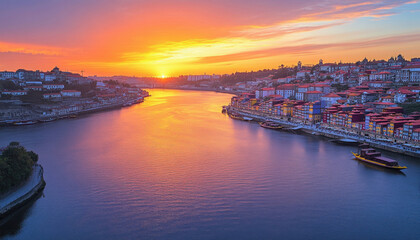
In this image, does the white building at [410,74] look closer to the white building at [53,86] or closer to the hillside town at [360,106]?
the hillside town at [360,106]

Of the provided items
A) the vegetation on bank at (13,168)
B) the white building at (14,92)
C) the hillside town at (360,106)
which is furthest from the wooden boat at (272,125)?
the white building at (14,92)

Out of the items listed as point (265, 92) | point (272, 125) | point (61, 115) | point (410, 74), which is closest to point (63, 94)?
point (61, 115)

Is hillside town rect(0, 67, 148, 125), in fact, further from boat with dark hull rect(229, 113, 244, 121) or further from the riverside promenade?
the riverside promenade

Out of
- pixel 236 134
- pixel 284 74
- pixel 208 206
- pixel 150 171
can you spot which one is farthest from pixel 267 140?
pixel 284 74

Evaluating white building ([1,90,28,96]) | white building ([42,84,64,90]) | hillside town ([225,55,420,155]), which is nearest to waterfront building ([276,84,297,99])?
hillside town ([225,55,420,155])

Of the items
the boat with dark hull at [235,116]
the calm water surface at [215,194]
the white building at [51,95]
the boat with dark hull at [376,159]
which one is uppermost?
the white building at [51,95]

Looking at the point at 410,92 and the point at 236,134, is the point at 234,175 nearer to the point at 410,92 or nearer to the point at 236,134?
the point at 236,134
